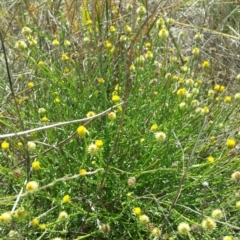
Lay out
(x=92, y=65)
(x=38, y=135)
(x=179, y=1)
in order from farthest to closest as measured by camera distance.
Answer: (x=179, y=1) → (x=92, y=65) → (x=38, y=135)

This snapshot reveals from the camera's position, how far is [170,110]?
5.62ft

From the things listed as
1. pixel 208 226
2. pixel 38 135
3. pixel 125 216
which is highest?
pixel 208 226

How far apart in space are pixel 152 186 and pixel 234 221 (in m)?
0.28

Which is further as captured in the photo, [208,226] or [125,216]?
[125,216]

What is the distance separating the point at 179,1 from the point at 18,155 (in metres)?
1.49

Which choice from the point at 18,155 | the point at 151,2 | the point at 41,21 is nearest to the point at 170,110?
the point at 18,155

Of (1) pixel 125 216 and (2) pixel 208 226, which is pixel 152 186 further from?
(2) pixel 208 226

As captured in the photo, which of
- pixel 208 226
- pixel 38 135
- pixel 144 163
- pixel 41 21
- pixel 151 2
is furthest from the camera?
pixel 151 2

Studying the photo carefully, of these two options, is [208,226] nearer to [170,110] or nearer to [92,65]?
[170,110]

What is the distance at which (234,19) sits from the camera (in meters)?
2.78

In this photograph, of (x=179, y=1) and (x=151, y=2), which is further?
(x=151, y=2)

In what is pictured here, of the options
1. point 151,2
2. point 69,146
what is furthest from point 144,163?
point 151,2

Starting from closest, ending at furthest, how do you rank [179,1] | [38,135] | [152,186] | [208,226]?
[208,226], [152,186], [38,135], [179,1]

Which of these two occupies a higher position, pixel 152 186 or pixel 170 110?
pixel 170 110
